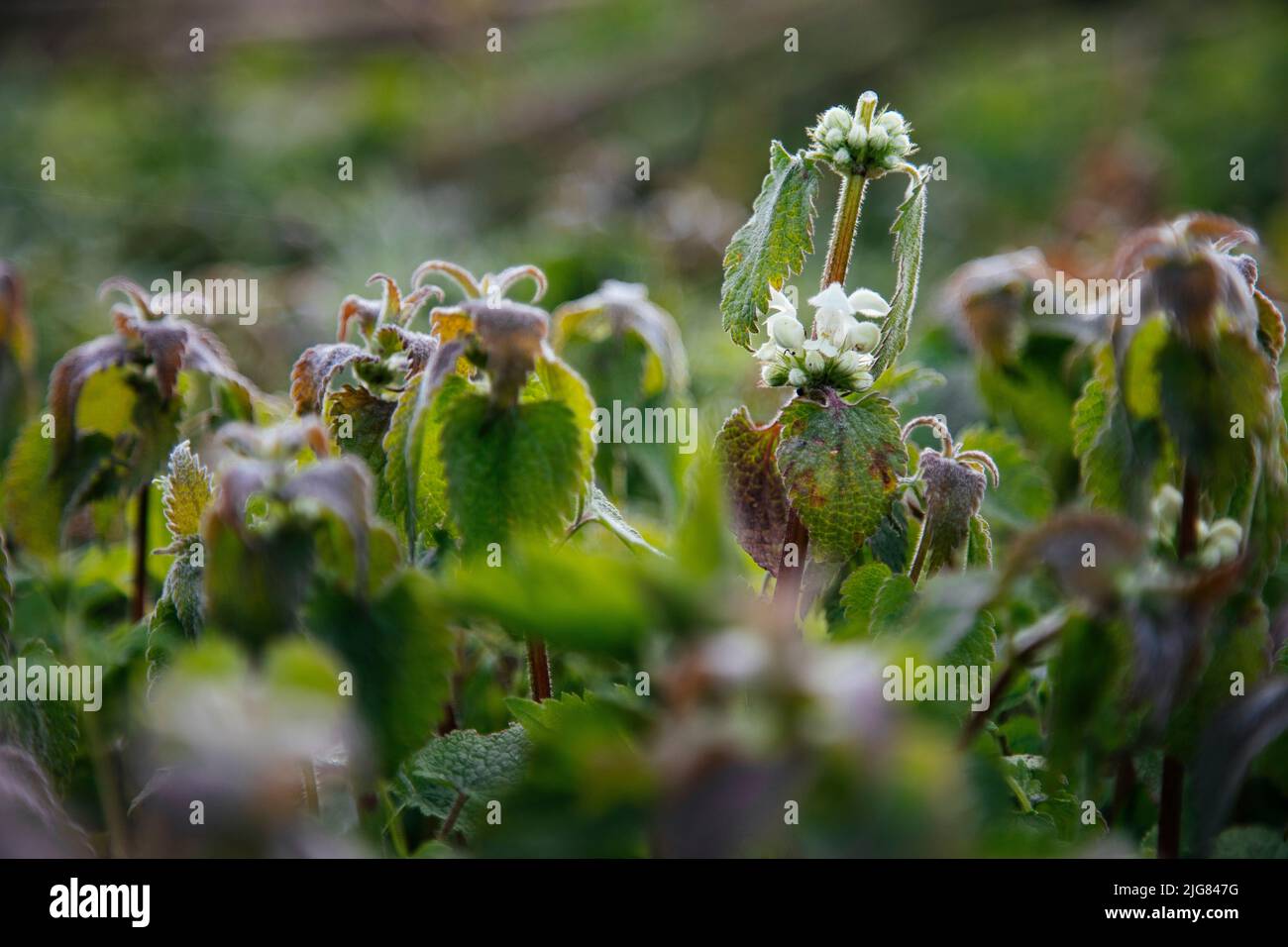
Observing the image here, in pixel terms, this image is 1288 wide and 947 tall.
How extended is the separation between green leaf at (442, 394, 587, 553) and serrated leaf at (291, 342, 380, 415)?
0.10 metres

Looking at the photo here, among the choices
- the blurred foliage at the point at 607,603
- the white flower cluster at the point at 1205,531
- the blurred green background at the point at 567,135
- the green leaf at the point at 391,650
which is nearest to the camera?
the blurred foliage at the point at 607,603

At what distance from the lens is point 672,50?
403 cm

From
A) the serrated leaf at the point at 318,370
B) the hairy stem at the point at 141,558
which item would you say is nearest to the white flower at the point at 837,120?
the serrated leaf at the point at 318,370

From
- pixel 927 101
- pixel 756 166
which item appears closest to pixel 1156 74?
pixel 927 101

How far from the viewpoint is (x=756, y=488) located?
0.81 metres

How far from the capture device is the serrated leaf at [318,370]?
77 cm

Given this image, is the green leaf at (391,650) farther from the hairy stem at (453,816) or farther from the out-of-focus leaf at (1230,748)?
the out-of-focus leaf at (1230,748)

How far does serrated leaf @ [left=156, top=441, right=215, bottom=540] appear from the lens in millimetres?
787

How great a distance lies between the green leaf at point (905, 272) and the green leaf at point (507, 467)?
0.21 meters

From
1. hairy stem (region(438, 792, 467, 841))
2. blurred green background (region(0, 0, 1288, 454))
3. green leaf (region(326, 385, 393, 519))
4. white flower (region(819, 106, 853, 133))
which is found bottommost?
hairy stem (region(438, 792, 467, 841))

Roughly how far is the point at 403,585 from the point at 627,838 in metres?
0.19

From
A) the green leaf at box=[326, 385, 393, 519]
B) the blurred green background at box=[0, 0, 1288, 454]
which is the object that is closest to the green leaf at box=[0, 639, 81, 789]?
the green leaf at box=[326, 385, 393, 519]

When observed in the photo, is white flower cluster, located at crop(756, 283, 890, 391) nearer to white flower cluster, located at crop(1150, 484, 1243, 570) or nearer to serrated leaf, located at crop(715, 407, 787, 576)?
serrated leaf, located at crop(715, 407, 787, 576)

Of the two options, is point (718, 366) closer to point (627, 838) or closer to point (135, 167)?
point (627, 838)
